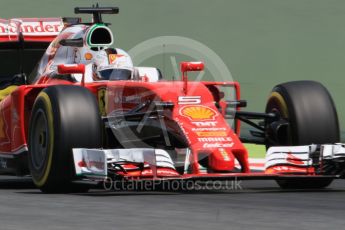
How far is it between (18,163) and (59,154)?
4.51 ft

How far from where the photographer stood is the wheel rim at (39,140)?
33.6 feet

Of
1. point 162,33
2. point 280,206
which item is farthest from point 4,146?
point 162,33

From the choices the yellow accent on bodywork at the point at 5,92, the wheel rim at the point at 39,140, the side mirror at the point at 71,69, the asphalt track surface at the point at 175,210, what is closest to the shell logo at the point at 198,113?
the asphalt track surface at the point at 175,210

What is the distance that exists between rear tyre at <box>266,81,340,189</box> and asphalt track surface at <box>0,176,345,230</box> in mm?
476

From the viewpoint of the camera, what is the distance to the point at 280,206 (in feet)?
28.7

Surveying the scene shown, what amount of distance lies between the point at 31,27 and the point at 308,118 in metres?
4.82

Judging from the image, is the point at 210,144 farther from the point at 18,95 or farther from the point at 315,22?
the point at 315,22

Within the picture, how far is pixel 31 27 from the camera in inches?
563

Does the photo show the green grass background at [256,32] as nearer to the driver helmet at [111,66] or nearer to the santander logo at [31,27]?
the santander logo at [31,27]

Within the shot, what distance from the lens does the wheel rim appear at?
33.6 feet

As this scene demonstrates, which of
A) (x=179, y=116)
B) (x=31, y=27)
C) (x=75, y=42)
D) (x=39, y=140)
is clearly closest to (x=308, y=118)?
(x=179, y=116)

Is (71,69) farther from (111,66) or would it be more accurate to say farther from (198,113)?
(198,113)

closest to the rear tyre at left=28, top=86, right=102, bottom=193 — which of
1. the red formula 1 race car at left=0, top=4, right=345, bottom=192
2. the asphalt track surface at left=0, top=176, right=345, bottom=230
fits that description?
the red formula 1 race car at left=0, top=4, right=345, bottom=192

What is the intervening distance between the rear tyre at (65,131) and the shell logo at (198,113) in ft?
2.79
